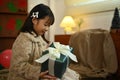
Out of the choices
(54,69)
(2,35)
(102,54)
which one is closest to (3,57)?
(2,35)

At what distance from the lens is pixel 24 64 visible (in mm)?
1261

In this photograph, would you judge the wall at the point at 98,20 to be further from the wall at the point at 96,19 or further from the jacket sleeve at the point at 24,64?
the jacket sleeve at the point at 24,64

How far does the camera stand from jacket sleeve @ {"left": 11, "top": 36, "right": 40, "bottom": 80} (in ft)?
4.13

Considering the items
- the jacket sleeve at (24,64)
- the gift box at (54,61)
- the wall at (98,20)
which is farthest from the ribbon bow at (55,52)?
the wall at (98,20)

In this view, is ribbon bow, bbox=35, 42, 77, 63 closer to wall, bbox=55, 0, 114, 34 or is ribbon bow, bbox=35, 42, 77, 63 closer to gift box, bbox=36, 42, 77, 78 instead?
gift box, bbox=36, 42, 77, 78

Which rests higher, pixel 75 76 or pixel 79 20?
pixel 79 20

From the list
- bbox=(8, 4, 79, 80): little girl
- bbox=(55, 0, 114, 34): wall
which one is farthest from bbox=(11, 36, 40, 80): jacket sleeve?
bbox=(55, 0, 114, 34): wall

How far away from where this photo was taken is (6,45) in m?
4.19

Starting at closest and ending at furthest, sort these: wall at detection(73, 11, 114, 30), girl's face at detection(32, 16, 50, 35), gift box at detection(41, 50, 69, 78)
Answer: gift box at detection(41, 50, 69, 78), girl's face at detection(32, 16, 50, 35), wall at detection(73, 11, 114, 30)

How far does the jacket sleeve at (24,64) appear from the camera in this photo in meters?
1.26

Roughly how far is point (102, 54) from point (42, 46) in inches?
55.0

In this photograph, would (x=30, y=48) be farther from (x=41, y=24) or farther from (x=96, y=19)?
(x=96, y=19)

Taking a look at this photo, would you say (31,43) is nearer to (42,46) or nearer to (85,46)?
(42,46)

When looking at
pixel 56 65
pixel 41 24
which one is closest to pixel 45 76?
pixel 56 65
